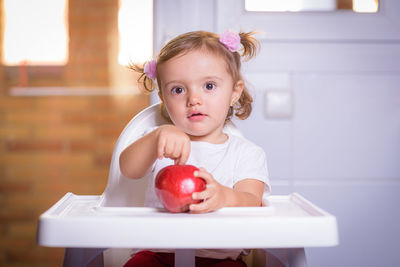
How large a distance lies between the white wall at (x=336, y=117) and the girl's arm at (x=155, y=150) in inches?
20.9

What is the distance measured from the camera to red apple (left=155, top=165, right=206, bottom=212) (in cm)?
66

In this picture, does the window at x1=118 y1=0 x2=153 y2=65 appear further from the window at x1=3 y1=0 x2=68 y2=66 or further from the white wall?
the white wall

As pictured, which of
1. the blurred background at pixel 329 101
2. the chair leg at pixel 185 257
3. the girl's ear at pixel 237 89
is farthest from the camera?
the blurred background at pixel 329 101

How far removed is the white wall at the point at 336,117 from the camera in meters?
1.28

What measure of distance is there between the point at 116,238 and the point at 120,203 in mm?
369

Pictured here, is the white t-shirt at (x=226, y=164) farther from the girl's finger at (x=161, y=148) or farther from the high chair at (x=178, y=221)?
the girl's finger at (x=161, y=148)

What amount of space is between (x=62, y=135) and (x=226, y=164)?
6.63 feet

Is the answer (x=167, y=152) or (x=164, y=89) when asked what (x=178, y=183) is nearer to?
(x=167, y=152)

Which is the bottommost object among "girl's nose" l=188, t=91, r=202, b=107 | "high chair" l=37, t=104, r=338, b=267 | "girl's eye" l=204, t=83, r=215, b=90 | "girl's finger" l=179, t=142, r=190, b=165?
"high chair" l=37, t=104, r=338, b=267

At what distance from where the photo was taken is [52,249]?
2582 mm

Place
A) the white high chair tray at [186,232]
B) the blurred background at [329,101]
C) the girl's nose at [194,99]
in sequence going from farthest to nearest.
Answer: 1. the blurred background at [329,101]
2. the girl's nose at [194,99]
3. the white high chair tray at [186,232]

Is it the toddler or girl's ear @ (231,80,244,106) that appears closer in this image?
the toddler

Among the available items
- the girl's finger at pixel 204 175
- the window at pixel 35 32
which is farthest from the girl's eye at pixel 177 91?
the window at pixel 35 32

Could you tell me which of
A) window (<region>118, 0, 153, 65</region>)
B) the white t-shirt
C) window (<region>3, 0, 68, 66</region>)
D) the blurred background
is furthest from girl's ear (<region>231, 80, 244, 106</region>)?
window (<region>3, 0, 68, 66</region>)
